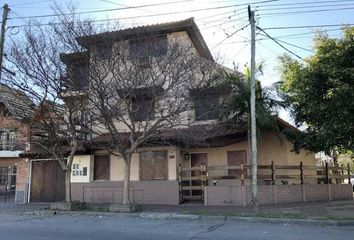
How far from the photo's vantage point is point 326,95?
53.5 feet

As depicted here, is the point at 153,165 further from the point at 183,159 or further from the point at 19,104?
the point at 19,104

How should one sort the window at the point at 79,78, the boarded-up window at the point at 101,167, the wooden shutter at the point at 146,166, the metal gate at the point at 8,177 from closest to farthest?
the window at the point at 79,78
the wooden shutter at the point at 146,166
the boarded-up window at the point at 101,167
the metal gate at the point at 8,177

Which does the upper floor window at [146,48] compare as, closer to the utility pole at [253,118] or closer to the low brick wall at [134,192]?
the utility pole at [253,118]

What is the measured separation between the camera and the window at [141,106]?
17.9 m

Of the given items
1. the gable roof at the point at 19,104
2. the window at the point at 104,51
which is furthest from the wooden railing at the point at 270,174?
the gable roof at the point at 19,104

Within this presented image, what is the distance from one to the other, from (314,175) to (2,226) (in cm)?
1557

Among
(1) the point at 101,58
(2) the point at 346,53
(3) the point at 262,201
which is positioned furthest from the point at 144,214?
(2) the point at 346,53

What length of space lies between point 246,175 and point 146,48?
24.3 ft

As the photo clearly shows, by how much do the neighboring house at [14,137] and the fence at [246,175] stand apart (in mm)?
7893

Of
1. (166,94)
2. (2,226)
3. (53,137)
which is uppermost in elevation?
(166,94)

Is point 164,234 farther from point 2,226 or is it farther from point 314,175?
point 314,175

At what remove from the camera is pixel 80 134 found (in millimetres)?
19453

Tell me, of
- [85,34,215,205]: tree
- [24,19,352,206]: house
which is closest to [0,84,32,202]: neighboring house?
[24,19,352,206]: house

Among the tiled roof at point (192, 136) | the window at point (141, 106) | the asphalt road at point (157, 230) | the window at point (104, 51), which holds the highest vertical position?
the window at point (104, 51)
